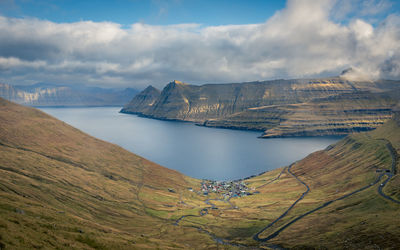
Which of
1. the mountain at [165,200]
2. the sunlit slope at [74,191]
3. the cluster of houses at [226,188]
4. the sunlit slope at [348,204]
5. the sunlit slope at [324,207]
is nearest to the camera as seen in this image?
the sunlit slope at [74,191]

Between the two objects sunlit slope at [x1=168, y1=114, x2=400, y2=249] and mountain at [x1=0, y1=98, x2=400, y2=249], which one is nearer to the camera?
mountain at [x1=0, y1=98, x2=400, y2=249]

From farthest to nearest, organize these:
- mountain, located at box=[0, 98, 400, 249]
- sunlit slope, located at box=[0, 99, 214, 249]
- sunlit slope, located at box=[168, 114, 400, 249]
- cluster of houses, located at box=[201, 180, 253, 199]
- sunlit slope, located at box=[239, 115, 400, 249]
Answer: cluster of houses, located at box=[201, 180, 253, 199] < sunlit slope, located at box=[168, 114, 400, 249] < sunlit slope, located at box=[239, 115, 400, 249] < mountain, located at box=[0, 98, 400, 249] < sunlit slope, located at box=[0, 99, 214, 249]

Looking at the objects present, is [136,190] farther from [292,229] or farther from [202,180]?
[292,229]

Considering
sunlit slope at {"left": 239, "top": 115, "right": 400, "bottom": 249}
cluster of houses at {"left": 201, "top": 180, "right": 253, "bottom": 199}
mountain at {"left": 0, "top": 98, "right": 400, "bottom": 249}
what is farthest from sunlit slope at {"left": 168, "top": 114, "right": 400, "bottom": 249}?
cluster of houses at {"left": 201, "top": 180, "right": 253, "bottom": 199}

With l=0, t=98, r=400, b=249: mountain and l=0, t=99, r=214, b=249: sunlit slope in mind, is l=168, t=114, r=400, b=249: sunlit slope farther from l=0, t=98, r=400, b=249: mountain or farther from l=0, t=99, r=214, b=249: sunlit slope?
l=0, t=99, r=214, b=249: sunlit slope

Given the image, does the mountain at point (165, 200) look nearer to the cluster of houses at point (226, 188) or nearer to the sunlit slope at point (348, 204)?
the sunlit slope at point (348, 204)

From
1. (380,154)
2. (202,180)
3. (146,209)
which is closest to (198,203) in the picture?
(146,209)

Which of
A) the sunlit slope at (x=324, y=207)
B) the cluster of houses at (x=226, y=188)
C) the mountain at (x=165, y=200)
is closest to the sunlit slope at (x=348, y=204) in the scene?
the sunlit slope at (x=324, y=207)
